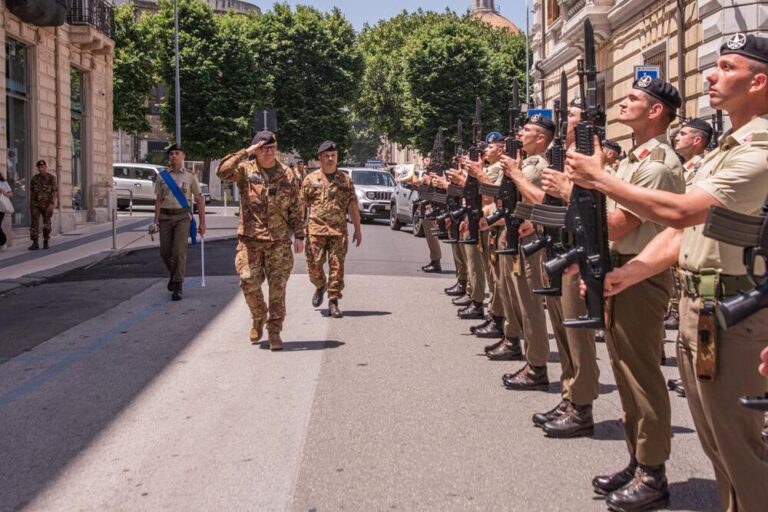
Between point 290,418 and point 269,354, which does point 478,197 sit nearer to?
point 269,354

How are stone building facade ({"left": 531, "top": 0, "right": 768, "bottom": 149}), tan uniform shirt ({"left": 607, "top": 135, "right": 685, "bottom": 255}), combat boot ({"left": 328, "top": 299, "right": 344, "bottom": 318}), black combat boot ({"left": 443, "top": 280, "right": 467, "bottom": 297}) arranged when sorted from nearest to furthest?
tan uniform shirt ({"left": 607, "top": 135, "right": 685, "bottom": 255}) < combat boot ({"left": 328, "top": 299, "right": 344, "bottom": 318}) < black combat boot ({"left": 443, "top": 280, "right": 467, "bottom": 297}) < stone building facade ({"left": 531, "top": 0, "right": 768, "bottom": 149})

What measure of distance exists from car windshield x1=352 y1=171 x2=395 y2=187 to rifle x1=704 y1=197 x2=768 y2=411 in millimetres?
27108

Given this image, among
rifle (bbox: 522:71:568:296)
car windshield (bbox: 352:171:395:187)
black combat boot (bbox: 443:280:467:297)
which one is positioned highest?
car windshield (bbox: 352:171:395:187)

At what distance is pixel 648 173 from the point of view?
4.10m

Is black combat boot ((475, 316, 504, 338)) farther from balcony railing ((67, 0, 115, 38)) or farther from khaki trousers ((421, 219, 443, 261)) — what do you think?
balcony railing ((67, 0, 115, 38))

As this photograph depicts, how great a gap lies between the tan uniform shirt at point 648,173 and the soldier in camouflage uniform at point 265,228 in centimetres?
464

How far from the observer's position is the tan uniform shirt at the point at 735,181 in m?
3.20

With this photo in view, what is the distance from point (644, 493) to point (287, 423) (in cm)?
236

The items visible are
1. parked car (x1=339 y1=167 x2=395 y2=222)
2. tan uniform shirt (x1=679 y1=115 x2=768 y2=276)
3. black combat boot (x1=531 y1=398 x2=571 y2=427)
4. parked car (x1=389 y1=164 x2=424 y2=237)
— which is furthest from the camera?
parked car (x1=339 y1=167 x2=395 y2=222)

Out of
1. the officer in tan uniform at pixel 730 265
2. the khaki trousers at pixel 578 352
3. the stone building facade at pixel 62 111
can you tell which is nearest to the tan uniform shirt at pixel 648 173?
the officer in tan uniform at pixel 730 265

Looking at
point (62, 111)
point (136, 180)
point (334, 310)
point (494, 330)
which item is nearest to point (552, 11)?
point (62, 111)

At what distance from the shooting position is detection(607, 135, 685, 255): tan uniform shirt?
4.09m

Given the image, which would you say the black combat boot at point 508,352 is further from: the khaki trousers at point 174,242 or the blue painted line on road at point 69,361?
the khaki trousers at point 174,242

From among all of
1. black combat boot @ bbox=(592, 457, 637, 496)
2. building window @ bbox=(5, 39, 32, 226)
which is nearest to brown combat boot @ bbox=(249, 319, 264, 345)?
black combat boot @ bbox=(592, 457, 637, 496)
